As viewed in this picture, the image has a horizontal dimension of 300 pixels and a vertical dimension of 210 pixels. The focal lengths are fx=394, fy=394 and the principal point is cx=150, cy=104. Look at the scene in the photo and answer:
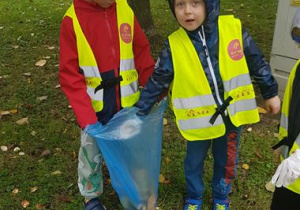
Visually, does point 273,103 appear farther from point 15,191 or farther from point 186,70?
point 15,191

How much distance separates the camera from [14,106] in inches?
159

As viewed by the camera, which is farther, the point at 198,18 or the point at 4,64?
the point at 4,64

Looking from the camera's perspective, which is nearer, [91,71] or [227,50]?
[227,50]

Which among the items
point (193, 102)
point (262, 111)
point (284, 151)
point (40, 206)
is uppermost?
point (193, 102)

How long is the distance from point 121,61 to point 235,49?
2.05 ft

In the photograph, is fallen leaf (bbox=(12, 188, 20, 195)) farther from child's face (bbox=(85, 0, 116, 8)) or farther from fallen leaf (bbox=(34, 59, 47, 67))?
fallen leaf (bbox=(34, 59, 47, 67))

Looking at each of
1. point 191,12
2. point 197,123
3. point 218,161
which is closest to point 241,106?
point 197,123

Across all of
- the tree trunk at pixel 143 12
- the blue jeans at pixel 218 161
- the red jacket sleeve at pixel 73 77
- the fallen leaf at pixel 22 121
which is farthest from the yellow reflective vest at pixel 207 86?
the tree trunk at pixel 143 12

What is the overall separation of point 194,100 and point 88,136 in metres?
0.67

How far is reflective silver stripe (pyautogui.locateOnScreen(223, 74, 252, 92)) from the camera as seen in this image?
2.06 m

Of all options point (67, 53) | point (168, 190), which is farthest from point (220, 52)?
point (168, 190)

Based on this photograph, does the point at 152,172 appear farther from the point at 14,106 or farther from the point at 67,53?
the point at 14,106

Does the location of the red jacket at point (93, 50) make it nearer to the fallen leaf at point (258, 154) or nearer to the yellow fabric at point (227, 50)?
the yellow fabric at point (227, 50)

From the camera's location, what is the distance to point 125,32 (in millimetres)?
2199
